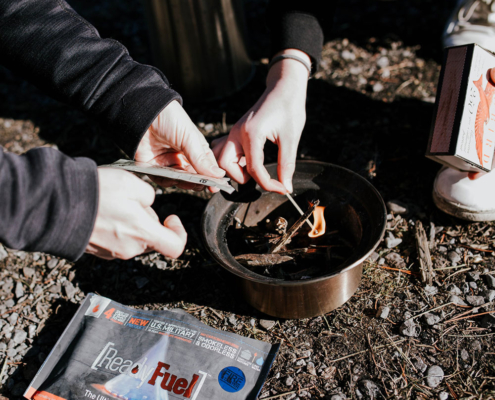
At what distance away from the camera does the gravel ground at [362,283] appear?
5.53ft

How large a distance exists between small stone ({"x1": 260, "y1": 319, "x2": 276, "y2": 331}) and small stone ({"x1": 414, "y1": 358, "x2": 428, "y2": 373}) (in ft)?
2.10

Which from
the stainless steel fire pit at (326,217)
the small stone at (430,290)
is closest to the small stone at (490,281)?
the small stone at (430,290)

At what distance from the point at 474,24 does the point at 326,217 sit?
207 cm

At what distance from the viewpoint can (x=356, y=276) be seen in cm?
177

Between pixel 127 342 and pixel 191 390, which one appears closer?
pixel 191 390

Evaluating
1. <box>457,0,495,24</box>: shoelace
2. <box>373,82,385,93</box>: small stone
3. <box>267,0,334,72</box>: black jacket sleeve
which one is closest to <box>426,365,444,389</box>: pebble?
<box>267,0,334,72</box>: black jacket sleeve

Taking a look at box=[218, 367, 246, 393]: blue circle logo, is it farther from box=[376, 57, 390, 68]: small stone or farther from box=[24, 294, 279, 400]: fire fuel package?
box=[376, 57, 390, 68]: small stone

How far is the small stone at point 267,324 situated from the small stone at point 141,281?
27.0 inches

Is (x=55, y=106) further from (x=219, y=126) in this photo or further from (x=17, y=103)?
(x=219, y=126)

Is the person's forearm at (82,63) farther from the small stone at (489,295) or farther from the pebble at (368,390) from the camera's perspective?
the small stone at (489,295)

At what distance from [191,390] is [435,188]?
166cm

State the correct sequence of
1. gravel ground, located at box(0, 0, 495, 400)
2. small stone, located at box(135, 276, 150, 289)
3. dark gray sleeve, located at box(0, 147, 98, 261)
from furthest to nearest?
small stone, located at box(135, 276, 150, 289)
gravel ground, located at box(0, 0, 495, 400)
dark gray sleeve, located at box(0, 147, 98, 261)

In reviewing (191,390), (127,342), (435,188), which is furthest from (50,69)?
(435,188)

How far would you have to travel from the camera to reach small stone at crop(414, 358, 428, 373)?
5.44 feet
